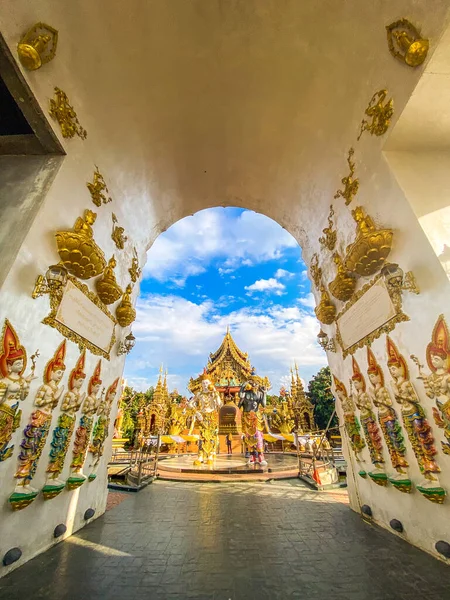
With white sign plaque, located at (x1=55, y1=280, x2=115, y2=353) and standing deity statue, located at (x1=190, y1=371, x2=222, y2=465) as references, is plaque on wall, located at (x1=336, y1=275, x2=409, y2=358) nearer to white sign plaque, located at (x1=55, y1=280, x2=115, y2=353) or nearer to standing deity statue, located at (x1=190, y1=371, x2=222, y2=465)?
white sign plaque, located at (x1=55, y1=280, x2=115, y2=353)

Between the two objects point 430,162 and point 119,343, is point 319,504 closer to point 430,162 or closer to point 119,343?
point 119,343

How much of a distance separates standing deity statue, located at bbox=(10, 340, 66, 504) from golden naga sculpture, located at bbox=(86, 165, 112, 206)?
2587 millimetres

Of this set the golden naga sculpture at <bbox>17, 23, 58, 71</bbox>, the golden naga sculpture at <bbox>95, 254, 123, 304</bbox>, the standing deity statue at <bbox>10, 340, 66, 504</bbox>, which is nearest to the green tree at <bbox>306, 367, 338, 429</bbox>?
the golden naga sculpture at <bbox>95, 254, 123, 304</bbox>

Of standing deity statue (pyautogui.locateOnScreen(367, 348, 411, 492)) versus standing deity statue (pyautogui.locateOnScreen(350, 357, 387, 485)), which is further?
standing deity statue (pyautogui.locateOnScreen(350, 357, 387, 485))

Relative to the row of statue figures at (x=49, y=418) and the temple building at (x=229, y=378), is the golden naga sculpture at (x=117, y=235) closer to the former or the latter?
the row of statue figures at (x=49, y=418)

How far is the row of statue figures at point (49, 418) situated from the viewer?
8.73 feet

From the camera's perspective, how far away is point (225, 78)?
473 centimetres

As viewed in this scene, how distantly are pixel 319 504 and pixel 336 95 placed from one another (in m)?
8.01

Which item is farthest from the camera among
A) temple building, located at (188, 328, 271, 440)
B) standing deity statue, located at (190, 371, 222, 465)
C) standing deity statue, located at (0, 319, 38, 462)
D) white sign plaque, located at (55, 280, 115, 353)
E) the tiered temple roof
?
the tiered temple roof

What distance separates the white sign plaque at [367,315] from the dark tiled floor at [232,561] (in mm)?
2828

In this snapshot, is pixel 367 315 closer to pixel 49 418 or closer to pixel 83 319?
pixel 83 319

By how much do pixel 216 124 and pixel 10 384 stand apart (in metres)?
6.15

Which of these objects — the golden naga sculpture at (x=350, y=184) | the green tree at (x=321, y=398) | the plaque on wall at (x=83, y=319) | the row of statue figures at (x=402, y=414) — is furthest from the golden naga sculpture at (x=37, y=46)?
the green tree at (x=321, y=398)

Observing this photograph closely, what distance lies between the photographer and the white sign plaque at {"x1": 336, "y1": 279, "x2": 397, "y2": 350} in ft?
11.6
